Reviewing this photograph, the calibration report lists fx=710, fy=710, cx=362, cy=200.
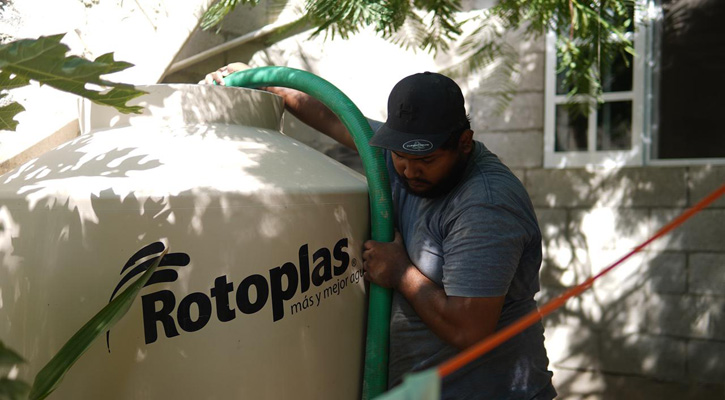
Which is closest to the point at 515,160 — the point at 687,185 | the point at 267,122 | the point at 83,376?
the point at 687,185

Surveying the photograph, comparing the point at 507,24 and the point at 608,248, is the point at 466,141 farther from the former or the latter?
the point at 608,248

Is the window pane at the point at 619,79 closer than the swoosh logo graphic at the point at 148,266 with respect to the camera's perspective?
No

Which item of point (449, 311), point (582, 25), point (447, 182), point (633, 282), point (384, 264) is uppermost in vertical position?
point (582, 25)

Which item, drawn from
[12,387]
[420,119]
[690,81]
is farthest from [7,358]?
[690,81]

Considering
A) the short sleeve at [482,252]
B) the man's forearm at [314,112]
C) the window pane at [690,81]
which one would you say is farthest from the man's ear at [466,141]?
the window pane at [690,81]

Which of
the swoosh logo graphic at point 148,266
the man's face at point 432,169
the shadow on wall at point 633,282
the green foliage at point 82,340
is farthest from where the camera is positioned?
the shadow on wall at point 633,282

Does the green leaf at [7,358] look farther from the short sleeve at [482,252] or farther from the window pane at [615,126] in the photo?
the window pane at [615,126]

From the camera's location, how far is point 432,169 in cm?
177

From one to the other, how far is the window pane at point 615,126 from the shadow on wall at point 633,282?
193mm

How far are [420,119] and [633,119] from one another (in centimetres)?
235

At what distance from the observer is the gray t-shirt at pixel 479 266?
167 cm

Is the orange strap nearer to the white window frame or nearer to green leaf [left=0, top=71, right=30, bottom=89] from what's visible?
green leaf [left=0, top=71, right=30, bottom=89]

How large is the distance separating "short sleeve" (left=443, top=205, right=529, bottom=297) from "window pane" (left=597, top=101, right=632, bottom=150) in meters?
2.25

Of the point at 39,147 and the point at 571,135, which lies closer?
the point at 39,147
